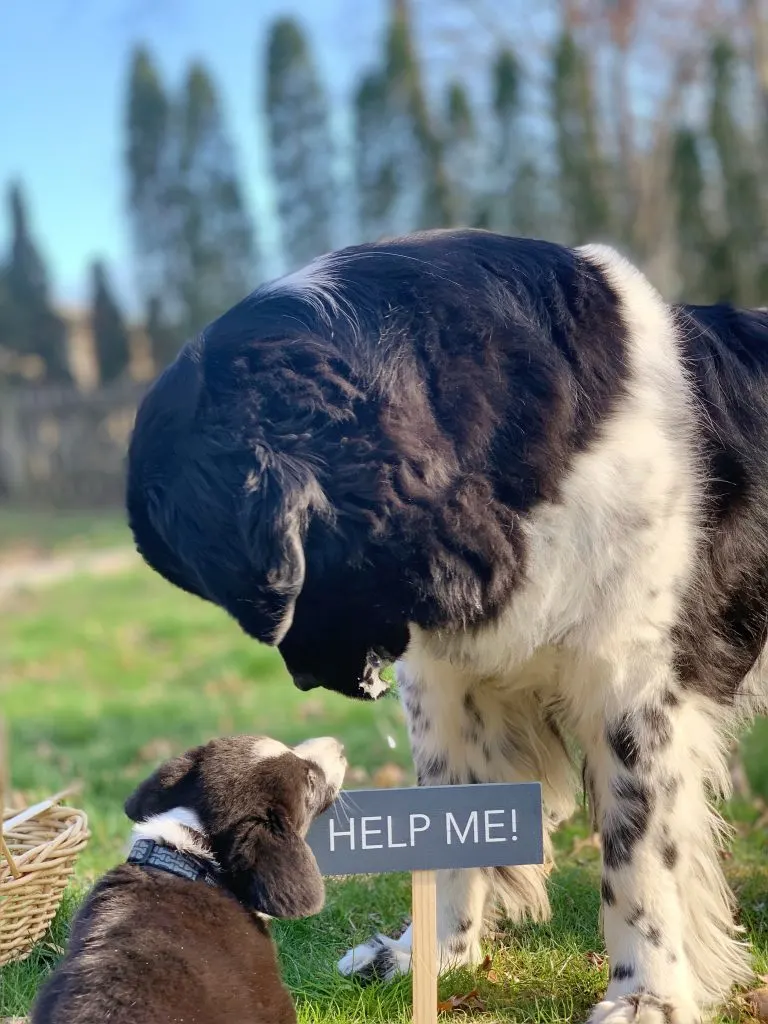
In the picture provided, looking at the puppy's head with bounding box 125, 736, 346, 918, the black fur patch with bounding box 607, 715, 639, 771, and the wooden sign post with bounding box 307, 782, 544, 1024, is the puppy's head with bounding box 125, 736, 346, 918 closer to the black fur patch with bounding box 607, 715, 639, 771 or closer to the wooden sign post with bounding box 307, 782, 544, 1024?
the wooden sign post with bounding box 307, 782, 544, 1024

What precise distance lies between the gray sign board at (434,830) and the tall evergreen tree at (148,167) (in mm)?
17587

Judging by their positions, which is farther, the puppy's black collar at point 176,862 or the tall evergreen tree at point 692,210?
A: the tall evergreen tree at point 692,210

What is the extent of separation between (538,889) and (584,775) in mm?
618

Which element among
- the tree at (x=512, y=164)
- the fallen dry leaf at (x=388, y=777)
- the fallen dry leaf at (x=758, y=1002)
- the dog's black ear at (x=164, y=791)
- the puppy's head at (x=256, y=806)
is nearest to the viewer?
the puppy's head at (x=256, y=806)

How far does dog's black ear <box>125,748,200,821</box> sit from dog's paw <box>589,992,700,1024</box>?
1.05m

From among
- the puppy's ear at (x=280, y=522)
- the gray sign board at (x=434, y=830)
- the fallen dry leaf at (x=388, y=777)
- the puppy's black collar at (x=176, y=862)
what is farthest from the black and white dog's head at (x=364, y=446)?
the fallen dry leaf at (x=388, y=777)

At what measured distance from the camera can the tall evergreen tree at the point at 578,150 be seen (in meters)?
15.5

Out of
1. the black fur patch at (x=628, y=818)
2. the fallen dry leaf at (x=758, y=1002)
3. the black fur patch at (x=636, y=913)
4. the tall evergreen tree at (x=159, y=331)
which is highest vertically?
the black fur patch at (x=628, y=818)

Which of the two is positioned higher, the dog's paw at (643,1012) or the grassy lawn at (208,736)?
the dog's paw at (643,1012)

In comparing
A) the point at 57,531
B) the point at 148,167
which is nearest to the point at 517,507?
the point at 57,531

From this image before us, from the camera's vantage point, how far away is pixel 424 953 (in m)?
2.14

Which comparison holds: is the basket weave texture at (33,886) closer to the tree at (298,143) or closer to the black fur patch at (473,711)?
the black fur patch at (473,711)

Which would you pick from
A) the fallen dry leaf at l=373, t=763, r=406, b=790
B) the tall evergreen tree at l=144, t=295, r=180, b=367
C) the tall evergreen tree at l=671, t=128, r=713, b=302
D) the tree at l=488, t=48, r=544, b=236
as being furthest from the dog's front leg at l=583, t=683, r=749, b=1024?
the tall evergreen tree at l=144, t=295, r=180, b=367

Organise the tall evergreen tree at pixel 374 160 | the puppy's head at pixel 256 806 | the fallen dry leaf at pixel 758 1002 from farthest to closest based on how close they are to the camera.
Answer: the tall evergreen tree at pixel 374 160 < the fallen dry leaf at pixel 758 1002 < the puppy's head at pixel 256 806
